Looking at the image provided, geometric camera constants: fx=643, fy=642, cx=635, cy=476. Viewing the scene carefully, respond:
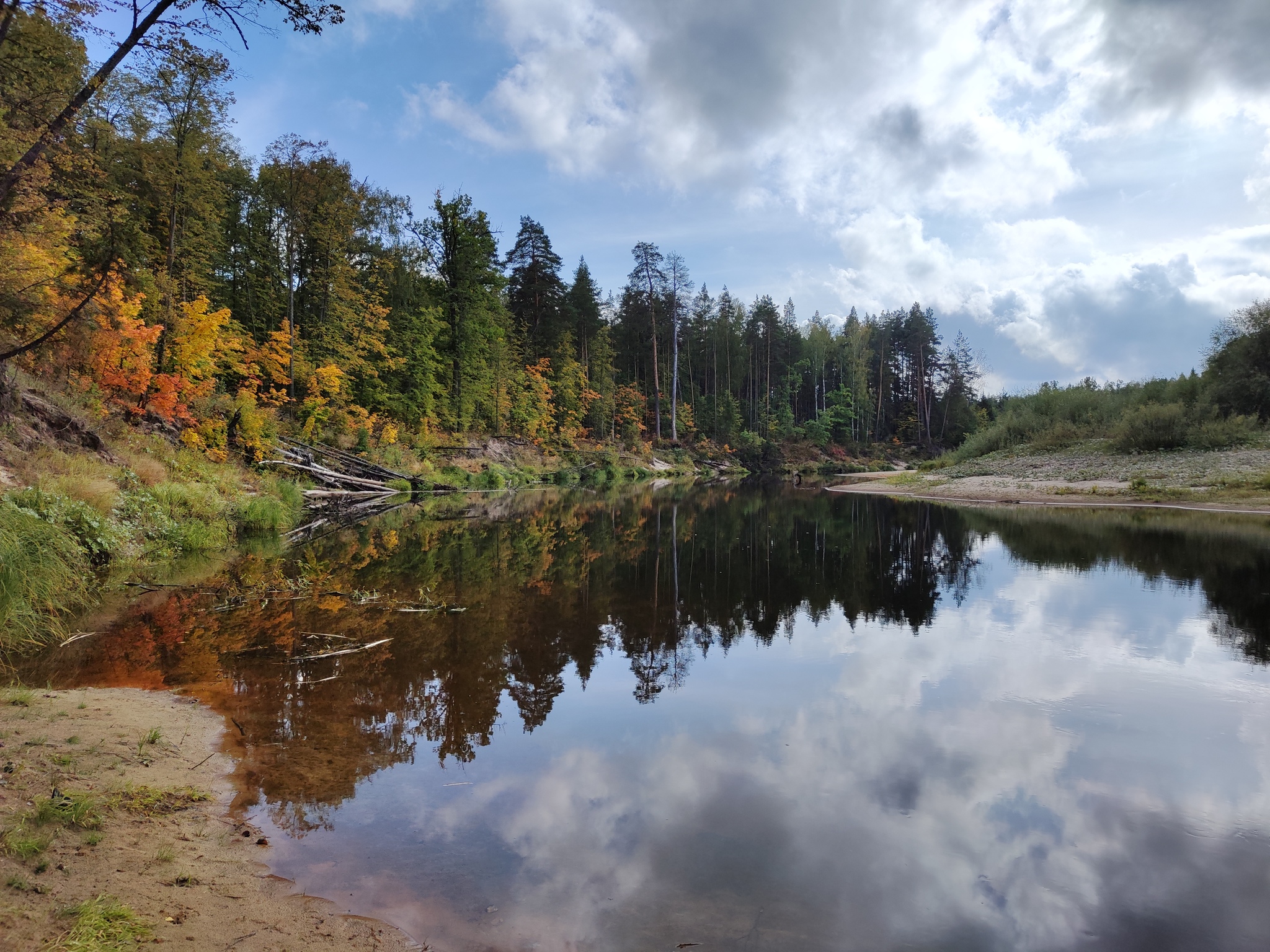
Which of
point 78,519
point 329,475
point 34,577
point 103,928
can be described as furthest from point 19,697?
point 329,475

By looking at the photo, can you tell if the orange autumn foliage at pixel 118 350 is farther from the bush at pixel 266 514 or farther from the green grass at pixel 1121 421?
the green grass at pixel 1121 421

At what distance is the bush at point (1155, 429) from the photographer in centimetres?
3103

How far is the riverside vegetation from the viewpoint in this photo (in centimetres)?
1034

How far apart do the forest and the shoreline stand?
23468mm

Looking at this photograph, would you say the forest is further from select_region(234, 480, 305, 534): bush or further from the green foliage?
the green foliage

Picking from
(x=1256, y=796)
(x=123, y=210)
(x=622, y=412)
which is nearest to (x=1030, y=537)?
(x=1256, y=796)

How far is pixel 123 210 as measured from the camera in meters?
16.9

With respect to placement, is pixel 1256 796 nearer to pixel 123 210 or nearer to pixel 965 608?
pixel 965 608

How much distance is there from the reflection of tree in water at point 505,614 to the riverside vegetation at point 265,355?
2048 mm

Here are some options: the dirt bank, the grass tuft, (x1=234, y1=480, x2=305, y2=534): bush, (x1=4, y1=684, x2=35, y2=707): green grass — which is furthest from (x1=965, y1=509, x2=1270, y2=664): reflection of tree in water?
(x1=234, y1=480, x2=305, y2=534): bush

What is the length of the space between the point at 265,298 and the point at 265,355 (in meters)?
5.55

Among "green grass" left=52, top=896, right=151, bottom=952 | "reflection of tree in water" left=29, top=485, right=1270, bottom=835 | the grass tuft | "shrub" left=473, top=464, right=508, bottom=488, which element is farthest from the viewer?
"shrub" left=473, top=464, right=508, bottom=488

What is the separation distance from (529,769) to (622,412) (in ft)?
173

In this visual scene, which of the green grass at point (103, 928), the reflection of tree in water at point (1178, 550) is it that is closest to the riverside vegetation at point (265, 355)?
the green grass at point (103, 928)
